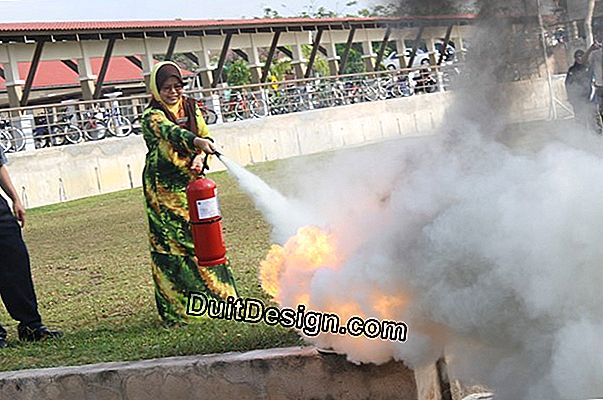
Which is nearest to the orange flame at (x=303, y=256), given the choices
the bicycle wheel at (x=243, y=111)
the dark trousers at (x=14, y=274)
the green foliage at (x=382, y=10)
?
the green foliage at (x=382, y=10)

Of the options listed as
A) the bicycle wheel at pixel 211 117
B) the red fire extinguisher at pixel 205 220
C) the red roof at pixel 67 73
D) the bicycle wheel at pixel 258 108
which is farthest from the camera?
the red roof at pixel 67 73

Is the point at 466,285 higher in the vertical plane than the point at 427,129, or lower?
lower

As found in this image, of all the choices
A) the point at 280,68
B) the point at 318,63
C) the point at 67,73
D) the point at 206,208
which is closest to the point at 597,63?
the point at 206,208

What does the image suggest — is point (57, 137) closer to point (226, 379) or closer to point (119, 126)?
point (119, 126)

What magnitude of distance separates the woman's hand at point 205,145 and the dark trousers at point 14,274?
1443mm

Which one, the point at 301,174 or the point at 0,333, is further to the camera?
the point at 0,333

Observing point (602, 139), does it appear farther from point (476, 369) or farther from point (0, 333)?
point (0, 333)

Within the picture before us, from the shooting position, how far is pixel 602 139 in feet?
15.4

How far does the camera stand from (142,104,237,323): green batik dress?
258 inches

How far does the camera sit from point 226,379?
16.5ft

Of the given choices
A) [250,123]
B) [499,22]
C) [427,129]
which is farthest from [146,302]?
[250,123]

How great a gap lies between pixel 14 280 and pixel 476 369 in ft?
11.5

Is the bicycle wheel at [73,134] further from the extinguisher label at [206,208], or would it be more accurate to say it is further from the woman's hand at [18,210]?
the extinguisher label at [206,208]

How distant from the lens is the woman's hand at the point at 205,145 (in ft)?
20.1
